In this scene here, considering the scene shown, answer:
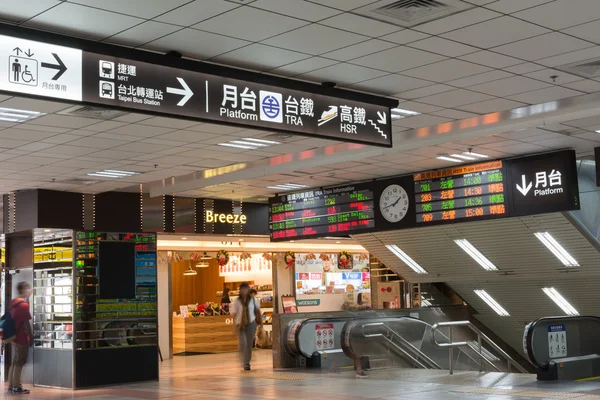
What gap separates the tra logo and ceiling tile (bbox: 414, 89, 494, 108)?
1.99m

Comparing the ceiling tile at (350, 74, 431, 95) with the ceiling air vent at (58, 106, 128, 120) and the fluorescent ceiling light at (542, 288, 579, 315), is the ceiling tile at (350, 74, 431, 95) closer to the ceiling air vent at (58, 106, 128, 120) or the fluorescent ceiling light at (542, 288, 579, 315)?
the ceiling air vent at (58, 106, 128, 120)

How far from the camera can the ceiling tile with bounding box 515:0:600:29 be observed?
5.84 meters

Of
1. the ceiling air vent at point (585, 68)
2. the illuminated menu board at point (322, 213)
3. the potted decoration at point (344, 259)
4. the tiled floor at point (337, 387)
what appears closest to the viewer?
the ceiling air vent at point (585, 68)

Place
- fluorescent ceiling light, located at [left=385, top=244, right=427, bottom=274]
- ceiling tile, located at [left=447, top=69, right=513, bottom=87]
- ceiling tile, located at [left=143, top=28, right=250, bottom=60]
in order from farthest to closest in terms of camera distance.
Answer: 1. fluorescent ceiling light, located at [left=385, top=244, right=427, bottom=274]
2. ceiling tile, located at [left=447, top=69, right=513, bottom=87]
3. ceiling tile, located at [left=143, top=28, right=250, bottom=60]

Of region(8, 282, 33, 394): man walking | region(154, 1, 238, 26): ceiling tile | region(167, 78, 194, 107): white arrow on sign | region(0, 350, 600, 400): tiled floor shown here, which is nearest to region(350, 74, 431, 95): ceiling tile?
region(167, 78, 194, 107): white arrow on sign

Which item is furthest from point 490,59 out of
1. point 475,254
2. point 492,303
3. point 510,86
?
point 492,303

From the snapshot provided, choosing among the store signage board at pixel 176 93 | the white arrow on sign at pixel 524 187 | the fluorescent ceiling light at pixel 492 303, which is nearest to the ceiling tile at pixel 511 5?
the store signage board at pixel 176 93

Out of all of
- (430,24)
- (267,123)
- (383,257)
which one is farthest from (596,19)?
(383,257)

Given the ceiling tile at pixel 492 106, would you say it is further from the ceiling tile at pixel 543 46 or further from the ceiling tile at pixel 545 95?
the ceiling tile at pixel 543 46

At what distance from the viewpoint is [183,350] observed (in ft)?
64.3

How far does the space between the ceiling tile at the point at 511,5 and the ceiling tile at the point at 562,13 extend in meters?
0.07

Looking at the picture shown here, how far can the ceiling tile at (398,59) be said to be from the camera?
22.5 feet

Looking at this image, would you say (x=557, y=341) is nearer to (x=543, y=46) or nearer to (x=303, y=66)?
(x=543, y=46)

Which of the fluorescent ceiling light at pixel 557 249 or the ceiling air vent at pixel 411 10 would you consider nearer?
the ceiling air vent at pixel 411 10
